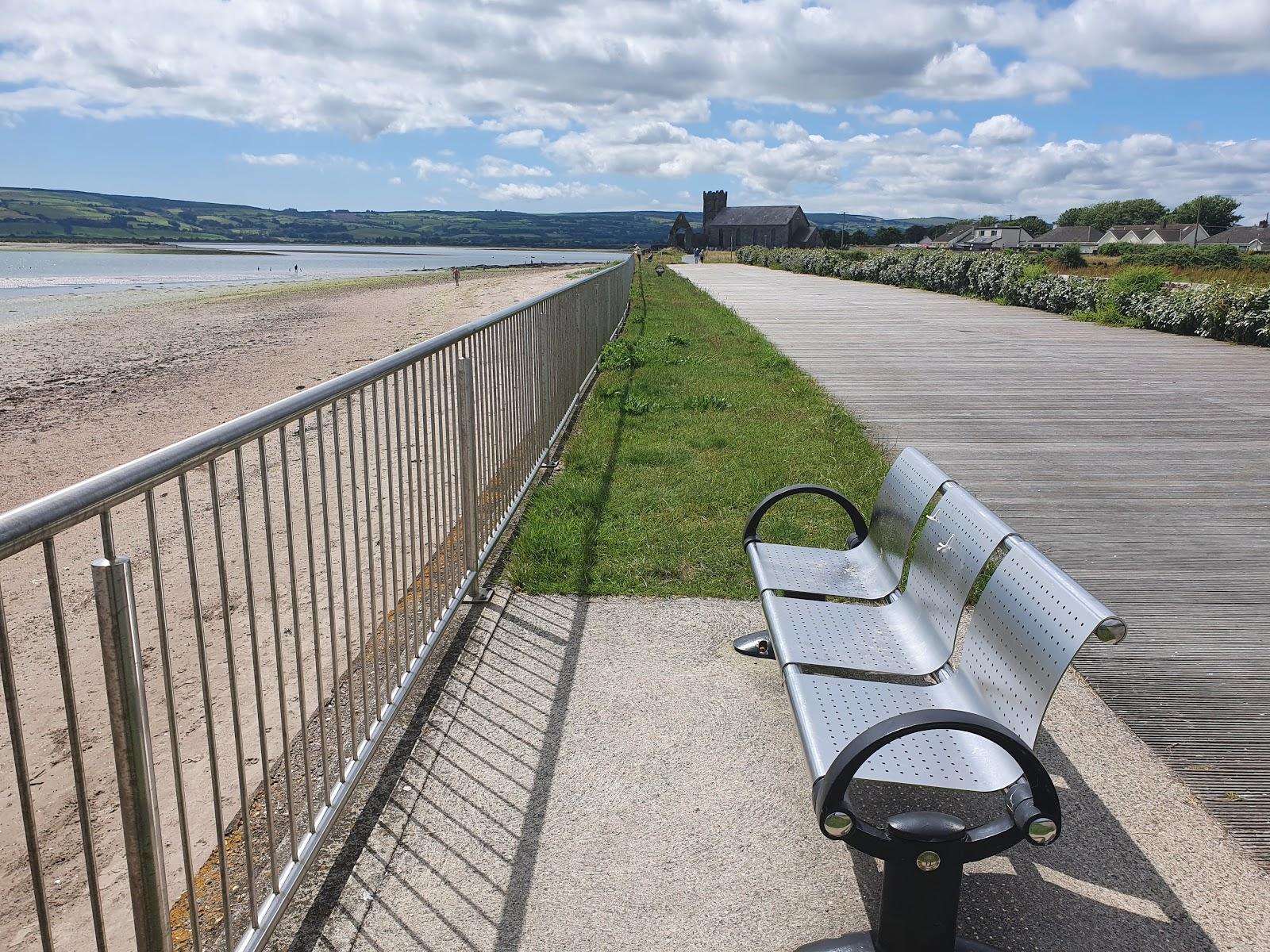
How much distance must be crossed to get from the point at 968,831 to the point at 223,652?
12.7ft

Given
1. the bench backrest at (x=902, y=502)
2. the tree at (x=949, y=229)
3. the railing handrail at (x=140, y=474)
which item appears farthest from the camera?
the tree at (x=949, y=229)

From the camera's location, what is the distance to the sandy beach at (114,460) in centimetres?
316

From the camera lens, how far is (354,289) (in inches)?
2047

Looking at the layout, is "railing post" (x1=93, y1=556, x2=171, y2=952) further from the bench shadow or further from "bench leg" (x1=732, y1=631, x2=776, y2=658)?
"bench leg" (x1=732, y1=631, x2=776, y2=658)

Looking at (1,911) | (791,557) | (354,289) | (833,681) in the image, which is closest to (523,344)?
(791,557)

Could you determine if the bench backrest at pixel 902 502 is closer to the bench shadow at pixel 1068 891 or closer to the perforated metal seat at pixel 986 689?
the perforated metal seat at pixel 986 689

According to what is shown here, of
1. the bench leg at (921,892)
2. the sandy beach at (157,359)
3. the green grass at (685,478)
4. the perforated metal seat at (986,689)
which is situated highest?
the perforated metal seat at (986,689)

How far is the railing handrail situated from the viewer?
153 cm

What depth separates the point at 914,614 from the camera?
372 centimetres

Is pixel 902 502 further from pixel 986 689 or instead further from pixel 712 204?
pixel 712 204

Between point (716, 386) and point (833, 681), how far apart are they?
8.93 meters

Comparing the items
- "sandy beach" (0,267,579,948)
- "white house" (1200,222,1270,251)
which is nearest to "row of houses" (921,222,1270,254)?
"white house" (1200,222,1270,251)

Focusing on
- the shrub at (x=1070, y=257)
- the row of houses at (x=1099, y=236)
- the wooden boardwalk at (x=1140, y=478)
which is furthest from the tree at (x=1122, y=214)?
the wooden boardwalk at (x=1140, y=478)

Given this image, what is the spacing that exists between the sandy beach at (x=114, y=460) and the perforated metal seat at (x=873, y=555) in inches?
74.2
